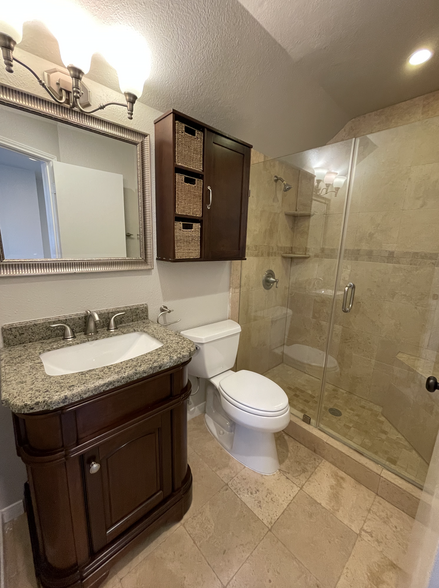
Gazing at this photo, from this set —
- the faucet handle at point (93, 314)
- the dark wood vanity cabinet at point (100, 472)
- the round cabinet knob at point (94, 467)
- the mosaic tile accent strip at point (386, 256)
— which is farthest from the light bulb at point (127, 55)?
the mosaic tile accent strip at point (386, 256)

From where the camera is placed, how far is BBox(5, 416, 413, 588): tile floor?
3.22 feet

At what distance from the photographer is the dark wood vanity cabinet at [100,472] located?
76cm

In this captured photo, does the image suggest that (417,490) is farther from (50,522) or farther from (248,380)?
(50,522)

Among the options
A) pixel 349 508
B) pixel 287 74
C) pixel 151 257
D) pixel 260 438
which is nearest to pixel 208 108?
pixel 287 74

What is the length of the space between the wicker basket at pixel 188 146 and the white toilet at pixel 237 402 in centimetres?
100

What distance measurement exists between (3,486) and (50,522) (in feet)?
1.83

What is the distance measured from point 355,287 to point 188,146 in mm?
1659

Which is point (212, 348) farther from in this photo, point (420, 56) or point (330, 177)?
point (420, 56)

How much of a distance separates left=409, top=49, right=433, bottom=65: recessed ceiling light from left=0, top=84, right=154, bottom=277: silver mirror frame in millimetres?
1425

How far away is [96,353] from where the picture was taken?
1.12 m

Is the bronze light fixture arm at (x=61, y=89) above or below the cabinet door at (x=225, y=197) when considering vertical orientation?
above

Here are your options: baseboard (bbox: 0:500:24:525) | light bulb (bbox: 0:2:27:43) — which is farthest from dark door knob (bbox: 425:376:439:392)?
baseboard (bbox: 0:500:24:525)

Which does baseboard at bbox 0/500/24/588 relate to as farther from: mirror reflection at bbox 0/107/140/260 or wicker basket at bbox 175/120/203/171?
wicker basket at bbox 175/120/203/171

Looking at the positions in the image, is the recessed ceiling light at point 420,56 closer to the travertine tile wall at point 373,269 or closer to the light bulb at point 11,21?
the travertine tile wall at point 373,269
